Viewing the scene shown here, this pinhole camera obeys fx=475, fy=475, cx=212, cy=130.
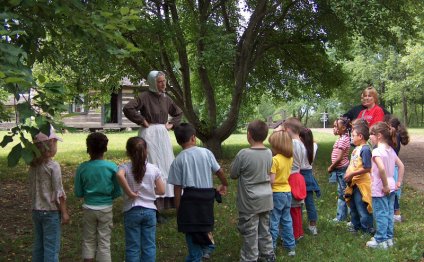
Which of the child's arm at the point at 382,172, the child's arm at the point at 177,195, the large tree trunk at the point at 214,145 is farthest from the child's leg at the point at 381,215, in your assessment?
the large tree trunk at the point at 214,145

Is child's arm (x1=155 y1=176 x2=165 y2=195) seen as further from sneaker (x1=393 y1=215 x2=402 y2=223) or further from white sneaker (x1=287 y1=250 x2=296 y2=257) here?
sneaker (x1=393 y1=215 x2=402 y2=223)

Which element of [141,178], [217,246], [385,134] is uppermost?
[385,134]

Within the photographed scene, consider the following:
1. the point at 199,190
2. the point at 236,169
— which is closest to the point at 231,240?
the point at 236,169

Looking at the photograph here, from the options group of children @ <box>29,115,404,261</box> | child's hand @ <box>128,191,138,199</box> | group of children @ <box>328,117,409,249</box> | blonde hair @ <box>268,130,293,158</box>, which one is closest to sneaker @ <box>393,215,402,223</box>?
group of children @ <box>328,117,409,249</box>

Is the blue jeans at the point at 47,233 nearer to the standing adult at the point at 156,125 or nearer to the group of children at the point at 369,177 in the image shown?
the standing adult at the point at 156,125

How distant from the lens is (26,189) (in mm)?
9312

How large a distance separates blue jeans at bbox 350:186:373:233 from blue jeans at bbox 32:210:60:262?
3566 millimetres

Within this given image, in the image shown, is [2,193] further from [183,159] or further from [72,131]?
[72,131]

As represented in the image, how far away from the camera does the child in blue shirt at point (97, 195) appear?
4.30 metres

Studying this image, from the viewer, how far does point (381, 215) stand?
5.39m

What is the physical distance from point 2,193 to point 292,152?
599cm

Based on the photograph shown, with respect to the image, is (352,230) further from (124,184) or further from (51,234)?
(51,234)

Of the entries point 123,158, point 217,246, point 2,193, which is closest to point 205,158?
point 217,246

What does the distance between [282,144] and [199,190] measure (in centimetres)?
115
